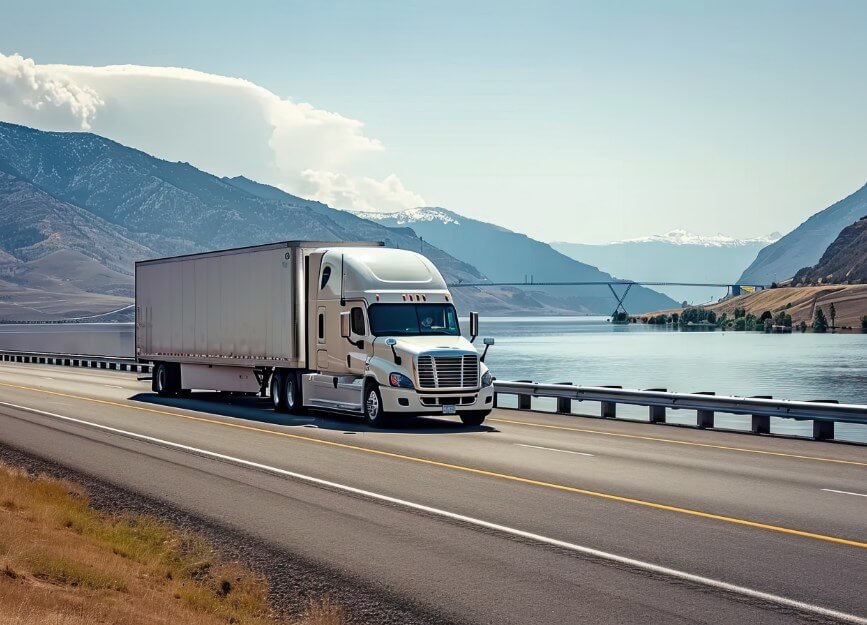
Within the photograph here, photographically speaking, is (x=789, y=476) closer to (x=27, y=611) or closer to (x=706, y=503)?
(x=706, y=503)

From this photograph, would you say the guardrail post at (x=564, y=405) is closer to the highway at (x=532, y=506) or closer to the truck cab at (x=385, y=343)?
the highway at (x=532, y=506)

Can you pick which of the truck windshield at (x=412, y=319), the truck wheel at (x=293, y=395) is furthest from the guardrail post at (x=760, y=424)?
the truck wheel at (x=293, y=395)

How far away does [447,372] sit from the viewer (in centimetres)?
2439

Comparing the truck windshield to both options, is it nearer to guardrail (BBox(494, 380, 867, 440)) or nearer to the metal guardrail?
guardrail (BBox(494, 380, 867, 440))

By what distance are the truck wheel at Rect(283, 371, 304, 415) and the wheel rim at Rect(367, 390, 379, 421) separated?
3490 millimetres

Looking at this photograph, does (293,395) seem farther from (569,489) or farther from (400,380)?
(569,489)

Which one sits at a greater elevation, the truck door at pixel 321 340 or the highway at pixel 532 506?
the truck door at pixel 321 340

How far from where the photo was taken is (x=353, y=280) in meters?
26.3

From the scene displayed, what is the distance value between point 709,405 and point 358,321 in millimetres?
7936

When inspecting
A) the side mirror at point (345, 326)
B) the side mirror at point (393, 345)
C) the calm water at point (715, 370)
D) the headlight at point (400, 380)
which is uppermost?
the side mirror at point (345, 326)

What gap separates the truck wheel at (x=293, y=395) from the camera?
28.2m

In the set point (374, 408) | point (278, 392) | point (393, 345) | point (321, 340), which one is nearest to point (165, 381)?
point (278, 392)

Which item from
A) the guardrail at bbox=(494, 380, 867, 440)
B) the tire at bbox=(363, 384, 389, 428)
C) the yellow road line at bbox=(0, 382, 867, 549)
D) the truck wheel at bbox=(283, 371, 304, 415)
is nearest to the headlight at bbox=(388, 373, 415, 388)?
the tire at bbox=(363, 384, 389, 428)

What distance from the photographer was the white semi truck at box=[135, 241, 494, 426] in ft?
80.3
